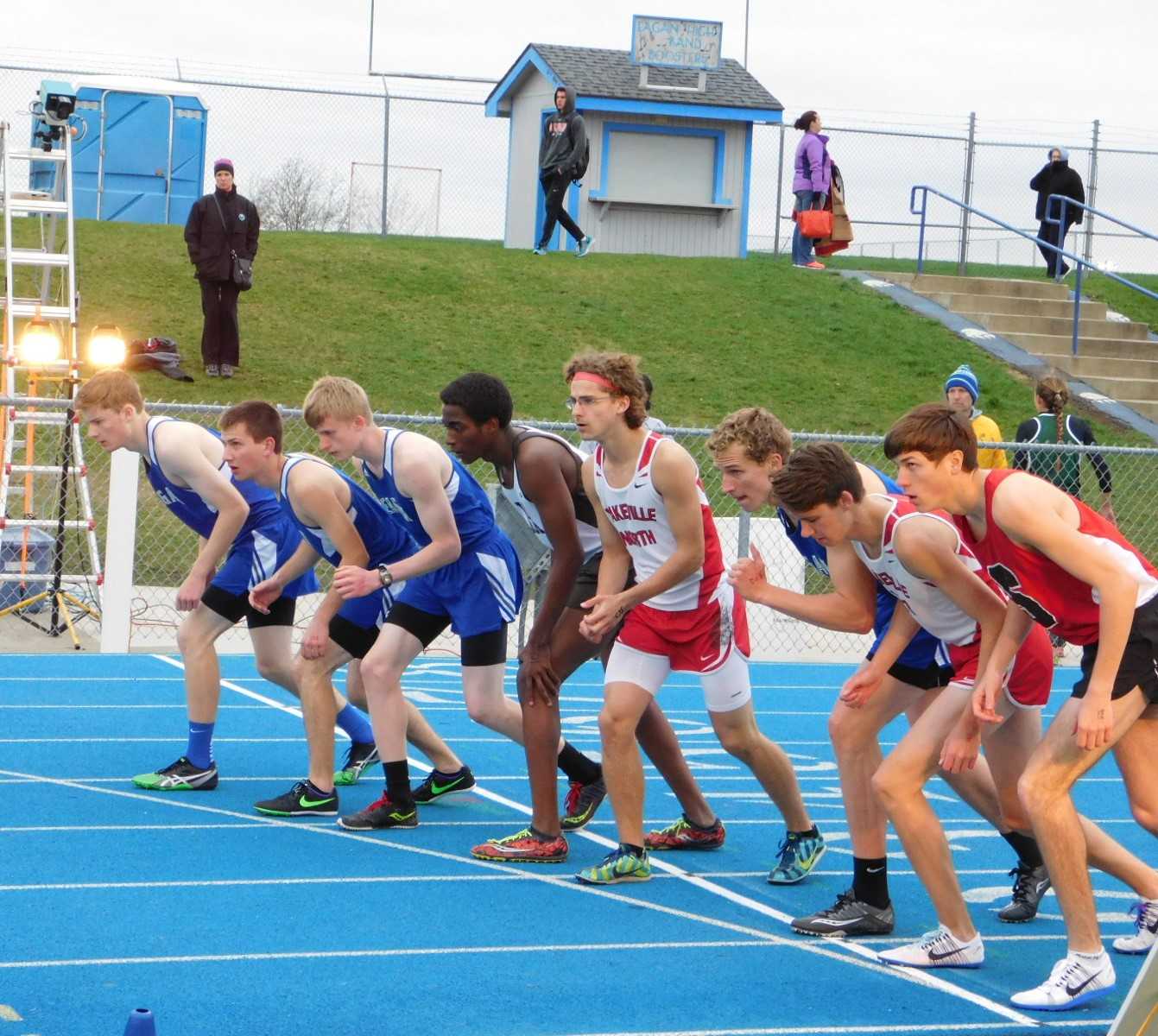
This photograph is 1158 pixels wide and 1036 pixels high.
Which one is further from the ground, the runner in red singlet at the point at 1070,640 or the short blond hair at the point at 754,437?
the short blond hair at the point at 754,437

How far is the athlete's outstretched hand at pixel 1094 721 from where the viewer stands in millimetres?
4676

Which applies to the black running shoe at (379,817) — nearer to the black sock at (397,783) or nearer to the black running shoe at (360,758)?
the black sock at (397,783)

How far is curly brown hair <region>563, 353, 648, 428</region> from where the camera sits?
596cm

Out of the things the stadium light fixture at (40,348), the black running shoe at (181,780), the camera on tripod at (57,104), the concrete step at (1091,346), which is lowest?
the black running shoe at (181,780)

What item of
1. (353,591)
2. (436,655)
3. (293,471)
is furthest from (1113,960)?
(436,655)

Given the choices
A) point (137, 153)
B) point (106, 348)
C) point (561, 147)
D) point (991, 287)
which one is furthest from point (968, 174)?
point (106, 348)

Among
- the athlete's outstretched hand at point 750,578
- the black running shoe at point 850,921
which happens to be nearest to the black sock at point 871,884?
the black running shoe at point 850,921

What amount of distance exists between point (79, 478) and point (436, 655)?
3.01 m

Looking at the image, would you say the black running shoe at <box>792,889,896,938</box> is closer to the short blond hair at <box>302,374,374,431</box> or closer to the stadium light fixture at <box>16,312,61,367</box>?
the short blond hair at <box>302,374,374,431</box>

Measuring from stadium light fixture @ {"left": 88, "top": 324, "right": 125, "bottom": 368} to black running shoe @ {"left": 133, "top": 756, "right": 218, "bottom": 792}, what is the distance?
5.92 m

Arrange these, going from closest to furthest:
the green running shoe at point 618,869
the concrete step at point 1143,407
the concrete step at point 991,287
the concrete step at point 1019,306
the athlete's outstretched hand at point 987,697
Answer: the athlete's outstretched hand at point 987,697
the green running shoe at point 618,869
the concrete step at point 1143,407
the concrete step at point 1019,306
the concrete step at point 991,287

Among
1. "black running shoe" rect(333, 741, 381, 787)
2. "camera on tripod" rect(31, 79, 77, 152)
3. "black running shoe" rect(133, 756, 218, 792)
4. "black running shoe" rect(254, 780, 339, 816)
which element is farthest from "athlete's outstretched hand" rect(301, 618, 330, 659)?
"camera on tripod" rect(31, 79, 77, 152)

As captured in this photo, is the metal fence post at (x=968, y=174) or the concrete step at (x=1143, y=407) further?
the metal fence post at (x=968, y=174)

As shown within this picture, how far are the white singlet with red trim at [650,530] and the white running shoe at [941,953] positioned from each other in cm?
150
